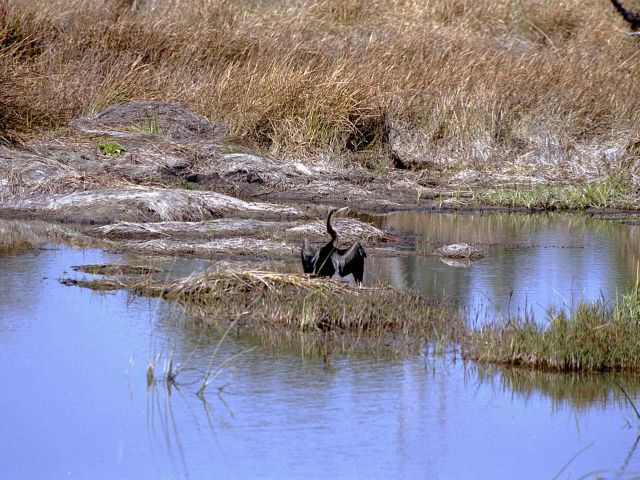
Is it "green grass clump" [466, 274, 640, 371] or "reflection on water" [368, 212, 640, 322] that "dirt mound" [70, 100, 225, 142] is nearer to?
"reflection on water" [368, 212, 640, 322]

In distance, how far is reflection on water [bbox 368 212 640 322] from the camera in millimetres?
8734

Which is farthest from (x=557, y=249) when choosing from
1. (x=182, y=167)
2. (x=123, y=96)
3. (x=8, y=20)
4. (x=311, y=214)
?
(x=8, y=20)

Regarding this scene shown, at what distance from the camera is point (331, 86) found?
1579 cm

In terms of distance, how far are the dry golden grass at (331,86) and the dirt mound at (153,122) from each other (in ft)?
1.45

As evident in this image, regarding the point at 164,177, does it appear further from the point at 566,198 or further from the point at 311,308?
the point at 311,308

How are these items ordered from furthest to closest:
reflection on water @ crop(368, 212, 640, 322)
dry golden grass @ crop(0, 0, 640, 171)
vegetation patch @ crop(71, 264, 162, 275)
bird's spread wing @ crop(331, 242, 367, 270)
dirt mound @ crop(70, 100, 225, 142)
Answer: dry golden grass @ crop(0, 0, 640, 171)
dirt mound @ crop(70, 100, 225, 142)
vegetation patch @ crop(71, 264, 162, 275)
reflection on water @ crop(368, 212, 640, 322)
bird's spread wing @ crop(331, 242, 367, 270)

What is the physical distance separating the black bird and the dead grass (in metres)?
0.44

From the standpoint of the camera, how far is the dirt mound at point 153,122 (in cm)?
1531

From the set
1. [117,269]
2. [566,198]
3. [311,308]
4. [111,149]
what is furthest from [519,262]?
[111,149]

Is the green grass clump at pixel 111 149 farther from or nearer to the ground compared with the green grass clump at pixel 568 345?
farther from the ground

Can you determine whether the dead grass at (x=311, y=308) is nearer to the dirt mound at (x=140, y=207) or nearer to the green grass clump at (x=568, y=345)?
the green grass clump at (x=568, y=345)

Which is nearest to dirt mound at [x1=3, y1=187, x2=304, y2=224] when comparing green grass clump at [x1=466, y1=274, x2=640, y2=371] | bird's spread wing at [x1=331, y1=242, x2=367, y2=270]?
bird's spread wing at [x1=331, y1=242, x2=367, y2=270]

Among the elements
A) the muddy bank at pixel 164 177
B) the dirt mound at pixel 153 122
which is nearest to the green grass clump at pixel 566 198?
the muddy bank at pixel 164 177

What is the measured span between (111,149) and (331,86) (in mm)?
3374
